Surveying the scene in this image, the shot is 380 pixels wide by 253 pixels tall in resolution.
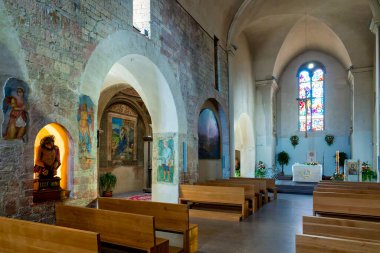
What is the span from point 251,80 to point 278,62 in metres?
2.18

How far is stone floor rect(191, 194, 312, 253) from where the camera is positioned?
5.25 metres

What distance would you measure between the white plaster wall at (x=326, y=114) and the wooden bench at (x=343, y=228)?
16330 millimetres

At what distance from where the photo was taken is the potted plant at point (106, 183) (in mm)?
12375

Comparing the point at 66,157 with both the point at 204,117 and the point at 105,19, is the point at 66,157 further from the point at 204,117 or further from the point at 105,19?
the point at 204,117

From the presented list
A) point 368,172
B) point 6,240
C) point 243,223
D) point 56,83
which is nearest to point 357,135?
point 368,172

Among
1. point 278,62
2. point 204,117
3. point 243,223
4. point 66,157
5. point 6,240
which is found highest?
point 278,62

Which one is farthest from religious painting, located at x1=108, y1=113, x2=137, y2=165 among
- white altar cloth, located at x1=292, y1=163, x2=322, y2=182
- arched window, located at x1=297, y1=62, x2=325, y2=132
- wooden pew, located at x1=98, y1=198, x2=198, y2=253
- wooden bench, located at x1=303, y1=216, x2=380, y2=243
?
arched window, located at x1=297, y1=62, x2=325, y2=132

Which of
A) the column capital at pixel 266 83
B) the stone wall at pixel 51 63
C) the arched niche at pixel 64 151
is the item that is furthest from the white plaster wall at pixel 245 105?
the arched niche at pixel 64 151

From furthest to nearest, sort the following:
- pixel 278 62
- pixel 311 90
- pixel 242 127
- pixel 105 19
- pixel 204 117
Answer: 1. pixel 311 90
2. pixel 278 62
3. pixel 242 127
4. pixel 204 117
5. pixel 105 19

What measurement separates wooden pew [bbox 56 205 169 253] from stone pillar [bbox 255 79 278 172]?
1489 cm

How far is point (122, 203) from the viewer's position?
530 centimetres

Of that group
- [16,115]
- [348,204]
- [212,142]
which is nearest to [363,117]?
[212,142]

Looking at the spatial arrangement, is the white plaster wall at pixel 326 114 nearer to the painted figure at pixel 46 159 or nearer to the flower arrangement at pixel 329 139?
the flower arrangement at pixel 329 139

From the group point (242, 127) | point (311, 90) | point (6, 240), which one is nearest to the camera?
point (6, 240)
